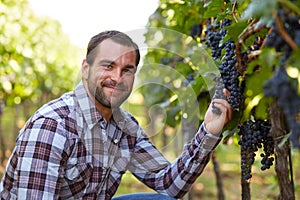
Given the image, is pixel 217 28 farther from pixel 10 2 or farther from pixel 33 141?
pixel 10 2

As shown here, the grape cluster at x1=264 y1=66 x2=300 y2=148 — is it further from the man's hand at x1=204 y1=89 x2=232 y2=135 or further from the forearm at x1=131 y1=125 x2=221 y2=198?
the forearm at x1=131 y1=125 x2=221 y2=198

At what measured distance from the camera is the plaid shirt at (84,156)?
2.29m

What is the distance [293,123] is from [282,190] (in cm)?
73

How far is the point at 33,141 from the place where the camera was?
2305 millimetres

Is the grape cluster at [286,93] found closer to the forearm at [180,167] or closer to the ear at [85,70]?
the forearm at [180,167]

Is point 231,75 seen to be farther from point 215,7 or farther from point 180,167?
point 180,167

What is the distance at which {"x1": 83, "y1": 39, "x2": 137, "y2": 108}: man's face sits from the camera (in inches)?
95.5

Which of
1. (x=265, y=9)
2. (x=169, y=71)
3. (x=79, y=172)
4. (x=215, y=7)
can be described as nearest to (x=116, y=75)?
(x=79, y=172)

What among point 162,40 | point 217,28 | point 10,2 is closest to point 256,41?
point 217,28

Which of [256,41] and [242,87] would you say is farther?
[242,87]

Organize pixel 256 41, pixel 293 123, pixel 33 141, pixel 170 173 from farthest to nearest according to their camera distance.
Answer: pixel 170 173, pixel 33 141, pixel 256 41, pixel 293 123

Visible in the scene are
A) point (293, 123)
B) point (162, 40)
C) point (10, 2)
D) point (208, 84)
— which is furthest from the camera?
point (10, 2)

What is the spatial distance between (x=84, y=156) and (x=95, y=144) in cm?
9

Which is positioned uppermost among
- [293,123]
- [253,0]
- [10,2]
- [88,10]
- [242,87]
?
[253,0]
